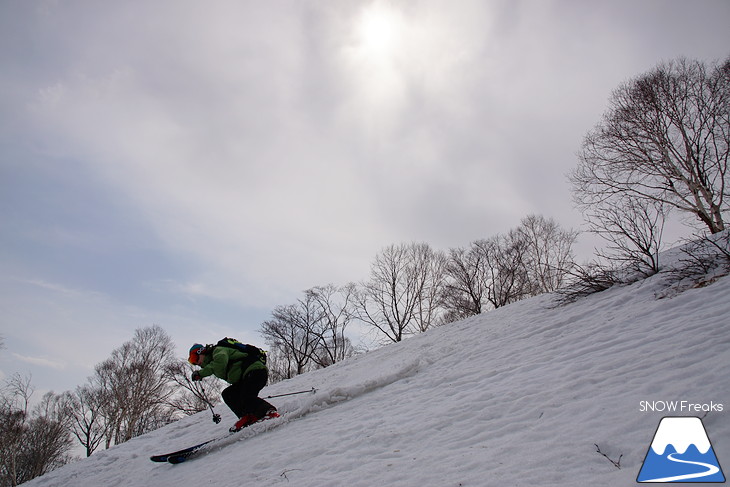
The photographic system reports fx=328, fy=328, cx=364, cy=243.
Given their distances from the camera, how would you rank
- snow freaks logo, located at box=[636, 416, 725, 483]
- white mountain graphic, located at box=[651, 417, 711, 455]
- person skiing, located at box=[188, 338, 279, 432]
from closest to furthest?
snow freaks logo, located at box=[636, 416, 725, 483] → white mountain graphic, located at box=[651, 417, 711, 455] → person skiing, located at box=[188, 338, 279, 432]

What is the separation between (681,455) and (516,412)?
5.00 feet

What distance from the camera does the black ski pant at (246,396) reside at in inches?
242

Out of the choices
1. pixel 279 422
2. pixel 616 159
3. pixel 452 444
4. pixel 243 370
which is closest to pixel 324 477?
pixel 452 444

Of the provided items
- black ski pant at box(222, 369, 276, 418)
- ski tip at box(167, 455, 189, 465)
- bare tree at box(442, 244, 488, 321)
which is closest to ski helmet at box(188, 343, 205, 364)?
black ski pant at box(222, 369, 276, 418)

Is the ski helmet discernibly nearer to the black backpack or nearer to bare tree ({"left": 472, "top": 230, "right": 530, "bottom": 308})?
the black backpack

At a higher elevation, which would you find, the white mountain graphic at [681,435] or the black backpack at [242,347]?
the black backpack at [242,347]

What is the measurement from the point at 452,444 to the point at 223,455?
162 inches

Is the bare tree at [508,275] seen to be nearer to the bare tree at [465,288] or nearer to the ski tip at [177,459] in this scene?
the bare tree at [465,288]

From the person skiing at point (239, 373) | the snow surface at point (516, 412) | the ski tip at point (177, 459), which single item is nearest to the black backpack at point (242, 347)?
the person skiing at point (239, 373)

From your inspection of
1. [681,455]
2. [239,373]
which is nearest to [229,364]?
[239,373]

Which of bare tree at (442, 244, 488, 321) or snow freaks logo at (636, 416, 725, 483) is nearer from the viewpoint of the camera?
snow freaks logo at (636, 416, 725, 483)

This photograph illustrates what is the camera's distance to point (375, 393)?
248 inches

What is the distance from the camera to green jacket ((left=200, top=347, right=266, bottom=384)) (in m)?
5.97

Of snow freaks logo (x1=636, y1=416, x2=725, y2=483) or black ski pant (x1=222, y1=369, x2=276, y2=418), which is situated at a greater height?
black ski pant (x1=222, y1=369, x2=276, y2=418)
